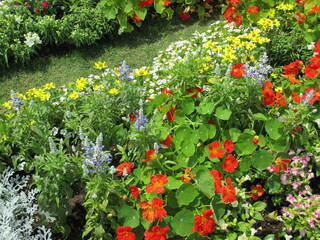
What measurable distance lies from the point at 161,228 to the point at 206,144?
34.5 inches

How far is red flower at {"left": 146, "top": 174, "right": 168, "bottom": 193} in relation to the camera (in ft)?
8.84

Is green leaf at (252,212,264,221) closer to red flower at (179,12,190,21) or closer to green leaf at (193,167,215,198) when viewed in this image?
green leaf at (193,167,215,198)

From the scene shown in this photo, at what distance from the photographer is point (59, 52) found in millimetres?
5102

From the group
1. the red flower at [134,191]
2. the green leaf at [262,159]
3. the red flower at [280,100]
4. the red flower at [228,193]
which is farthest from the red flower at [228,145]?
the red flower at [134,191]

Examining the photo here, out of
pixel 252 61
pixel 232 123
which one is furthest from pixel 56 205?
pixel 252 61

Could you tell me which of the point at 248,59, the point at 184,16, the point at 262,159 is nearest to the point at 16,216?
the point at 262,159

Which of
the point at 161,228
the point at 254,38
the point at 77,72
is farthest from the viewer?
the point at 77,72

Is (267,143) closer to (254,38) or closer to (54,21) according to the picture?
(254,38)

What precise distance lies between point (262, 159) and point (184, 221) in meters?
0.77

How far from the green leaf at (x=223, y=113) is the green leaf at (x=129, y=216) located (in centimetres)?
96

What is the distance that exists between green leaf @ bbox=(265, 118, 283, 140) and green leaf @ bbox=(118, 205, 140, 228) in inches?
47.1

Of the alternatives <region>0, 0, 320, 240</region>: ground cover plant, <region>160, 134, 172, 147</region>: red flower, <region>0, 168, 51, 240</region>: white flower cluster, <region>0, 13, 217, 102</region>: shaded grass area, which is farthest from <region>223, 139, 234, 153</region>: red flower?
<region>0, 13, 217, 102</region>: shaded grass area

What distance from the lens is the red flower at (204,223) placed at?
2617 millimetres

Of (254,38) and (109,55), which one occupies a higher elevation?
(254,38)
